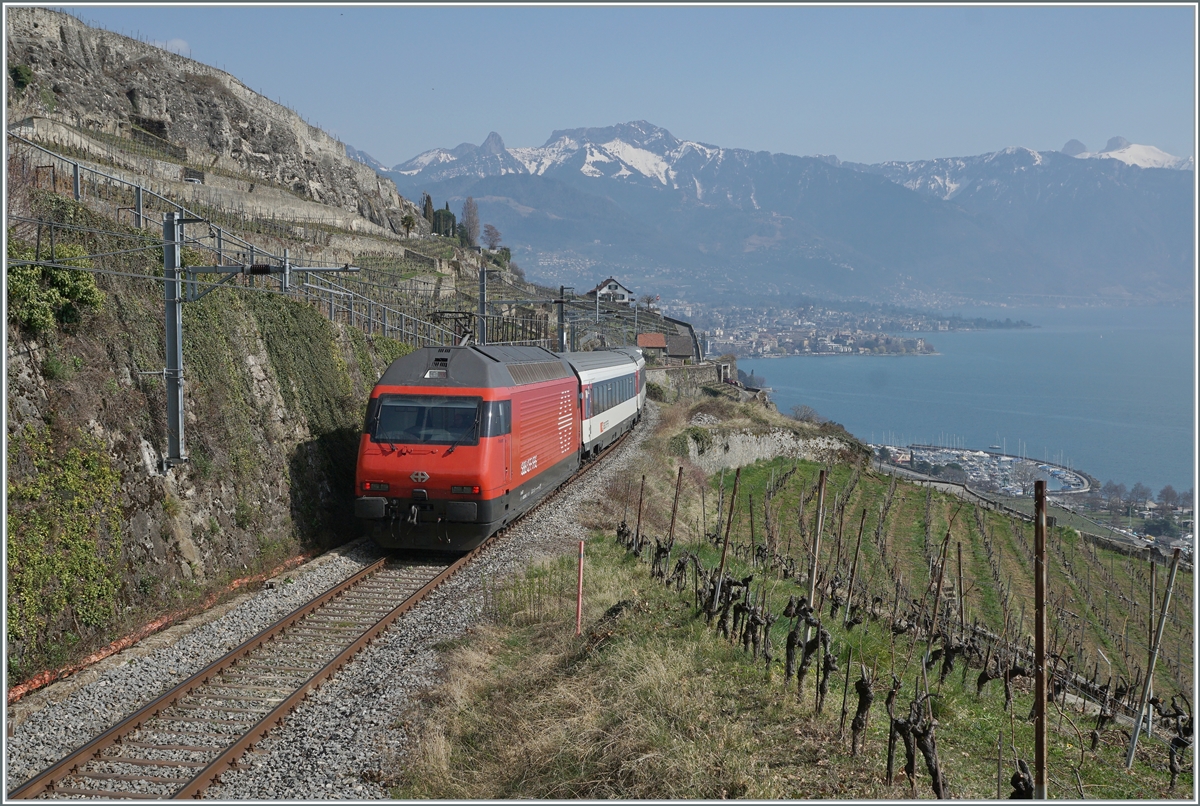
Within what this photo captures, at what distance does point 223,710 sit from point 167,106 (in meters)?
60.8

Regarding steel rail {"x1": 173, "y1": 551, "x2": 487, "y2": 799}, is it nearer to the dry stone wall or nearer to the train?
the train

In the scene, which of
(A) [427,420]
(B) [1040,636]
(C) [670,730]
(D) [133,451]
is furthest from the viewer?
(A) [427,420]

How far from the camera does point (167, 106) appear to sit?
60.0m

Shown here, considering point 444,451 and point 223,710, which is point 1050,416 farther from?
point 223,710

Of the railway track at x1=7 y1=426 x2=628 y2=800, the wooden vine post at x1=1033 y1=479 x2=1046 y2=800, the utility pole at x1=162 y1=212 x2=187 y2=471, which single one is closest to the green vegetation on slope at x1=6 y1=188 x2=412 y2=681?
the utility pole at x1=162 y1=212 x2=187 y2=471

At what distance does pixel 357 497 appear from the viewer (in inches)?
594

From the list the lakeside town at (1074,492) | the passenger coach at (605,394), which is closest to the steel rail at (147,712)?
the passenger coach at (605,394)

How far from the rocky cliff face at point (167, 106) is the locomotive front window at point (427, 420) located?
108ft

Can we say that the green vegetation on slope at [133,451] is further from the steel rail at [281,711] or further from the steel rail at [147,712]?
the steel rail at [281,711]

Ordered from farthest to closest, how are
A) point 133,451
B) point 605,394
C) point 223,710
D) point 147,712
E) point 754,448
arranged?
point 754,448 → point 605,394 → point 133,451 → point 223,710 → point 147,712

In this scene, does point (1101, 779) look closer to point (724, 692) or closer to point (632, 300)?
point (724, 692)

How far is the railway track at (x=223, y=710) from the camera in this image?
7168 millimetres

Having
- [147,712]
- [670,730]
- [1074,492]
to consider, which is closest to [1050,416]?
[1074,492]

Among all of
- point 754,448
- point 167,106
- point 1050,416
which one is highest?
point 167,106
